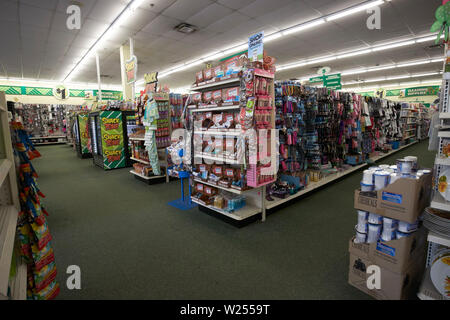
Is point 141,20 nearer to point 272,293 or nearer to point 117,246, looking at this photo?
point 117,246

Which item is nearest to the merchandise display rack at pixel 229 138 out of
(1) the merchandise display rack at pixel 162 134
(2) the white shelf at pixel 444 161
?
(2) the white shelf at pixel 444 161

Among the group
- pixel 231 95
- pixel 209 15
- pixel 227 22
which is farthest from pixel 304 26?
pixel 231 95

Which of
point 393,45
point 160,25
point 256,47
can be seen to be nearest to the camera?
point 256,47

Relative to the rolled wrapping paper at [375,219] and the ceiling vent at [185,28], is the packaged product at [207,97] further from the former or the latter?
the ceiling vent at [185,28]

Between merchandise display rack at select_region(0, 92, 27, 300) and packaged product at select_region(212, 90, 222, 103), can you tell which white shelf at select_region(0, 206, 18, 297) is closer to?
merchandise display rack at select_region(0, 92, 27, 300)

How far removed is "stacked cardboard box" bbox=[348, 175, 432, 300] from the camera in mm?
1680

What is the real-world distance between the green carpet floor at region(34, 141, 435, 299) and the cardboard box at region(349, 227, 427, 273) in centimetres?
36

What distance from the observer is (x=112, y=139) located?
7.05 meters

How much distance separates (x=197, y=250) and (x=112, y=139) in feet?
18.6

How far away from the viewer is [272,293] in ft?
6.39

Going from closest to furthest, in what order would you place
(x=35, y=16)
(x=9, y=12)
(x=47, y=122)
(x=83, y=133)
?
1. (x=9, y=12)
2. (x=35, y=16)
3. (x=83, y=133)
4. (x=47, y=122)

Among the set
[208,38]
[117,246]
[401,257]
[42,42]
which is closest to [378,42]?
[208,38]

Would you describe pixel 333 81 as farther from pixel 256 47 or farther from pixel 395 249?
pixel 395 249

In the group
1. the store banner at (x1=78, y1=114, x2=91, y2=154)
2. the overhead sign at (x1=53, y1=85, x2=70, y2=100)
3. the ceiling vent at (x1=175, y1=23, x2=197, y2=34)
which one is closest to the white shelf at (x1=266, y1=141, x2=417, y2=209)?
the ceiling vent at (x1=175, y1=23, x2=197, y2=34)
